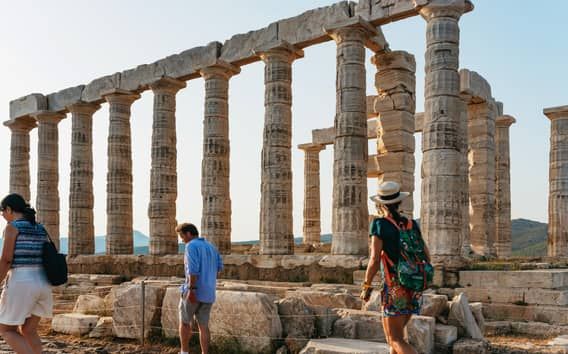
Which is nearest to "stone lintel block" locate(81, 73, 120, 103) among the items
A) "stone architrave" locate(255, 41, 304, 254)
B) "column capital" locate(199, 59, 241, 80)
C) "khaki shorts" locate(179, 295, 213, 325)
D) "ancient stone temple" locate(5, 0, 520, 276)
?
"ancient stone temple" locate(5, 0, 520, 276)

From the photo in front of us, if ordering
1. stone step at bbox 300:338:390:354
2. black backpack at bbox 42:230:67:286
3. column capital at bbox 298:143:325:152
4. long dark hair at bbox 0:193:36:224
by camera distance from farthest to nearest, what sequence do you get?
column capital at bbox 298:143:325:152 → stone step at bbox 300:338:390:354 → long dark hair at bbox 0:193:36:224 → black backpack at bbox 42:230:67:286

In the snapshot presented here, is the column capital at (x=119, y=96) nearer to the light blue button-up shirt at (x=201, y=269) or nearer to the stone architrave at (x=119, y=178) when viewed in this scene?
the stone architrave at (x=119, y=178)

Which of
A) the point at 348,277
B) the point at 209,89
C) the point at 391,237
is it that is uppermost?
the point at 209,89

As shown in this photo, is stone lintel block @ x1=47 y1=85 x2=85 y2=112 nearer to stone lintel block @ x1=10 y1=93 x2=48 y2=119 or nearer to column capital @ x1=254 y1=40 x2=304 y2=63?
stone lintel block @ x1=10 y1=93 x2=48 y2=119

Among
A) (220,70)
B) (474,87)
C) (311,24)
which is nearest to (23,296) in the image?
(311,24)

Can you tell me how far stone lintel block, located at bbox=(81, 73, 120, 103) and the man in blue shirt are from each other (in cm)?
1875

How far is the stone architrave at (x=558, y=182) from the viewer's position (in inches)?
912

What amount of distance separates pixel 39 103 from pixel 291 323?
23.6 meters

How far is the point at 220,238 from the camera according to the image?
21.2 m

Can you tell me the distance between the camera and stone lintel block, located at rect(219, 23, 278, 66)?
19875mm

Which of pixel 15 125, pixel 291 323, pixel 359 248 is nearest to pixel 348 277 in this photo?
pixel 359 248

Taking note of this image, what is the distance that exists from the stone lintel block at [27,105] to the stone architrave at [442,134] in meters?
19.9

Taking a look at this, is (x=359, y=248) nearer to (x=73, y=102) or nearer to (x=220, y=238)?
(x=220, y=238)

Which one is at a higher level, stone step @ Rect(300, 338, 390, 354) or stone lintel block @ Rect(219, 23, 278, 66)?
stone lintel block @ Rect(219, 23, 278, 66)
